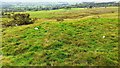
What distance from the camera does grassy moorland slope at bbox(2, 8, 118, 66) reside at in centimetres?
1769

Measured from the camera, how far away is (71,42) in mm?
21250

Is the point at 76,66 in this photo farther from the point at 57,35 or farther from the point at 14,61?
the point at 57,35

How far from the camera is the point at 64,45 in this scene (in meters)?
20.6

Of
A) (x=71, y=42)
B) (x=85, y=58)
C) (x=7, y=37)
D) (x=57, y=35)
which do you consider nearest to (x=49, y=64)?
(x=85, y=58)

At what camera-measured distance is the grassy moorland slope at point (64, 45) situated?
17688 millimetres

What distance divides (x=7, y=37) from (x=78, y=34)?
712 cm

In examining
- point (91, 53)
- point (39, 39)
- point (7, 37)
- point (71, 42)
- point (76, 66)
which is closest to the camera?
point (76, 66)

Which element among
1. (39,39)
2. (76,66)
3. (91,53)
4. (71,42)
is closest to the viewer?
(76,66)

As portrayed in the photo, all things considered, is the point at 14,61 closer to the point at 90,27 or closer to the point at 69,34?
the point at 69,34

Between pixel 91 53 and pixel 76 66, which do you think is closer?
pixel 76 66

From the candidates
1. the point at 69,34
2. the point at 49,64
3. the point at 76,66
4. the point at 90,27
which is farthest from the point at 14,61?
the point at 90,27

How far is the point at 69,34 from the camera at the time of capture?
2355 cm

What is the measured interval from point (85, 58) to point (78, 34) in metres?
6.15

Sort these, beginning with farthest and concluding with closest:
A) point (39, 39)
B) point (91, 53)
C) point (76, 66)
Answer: point (39, 39) < point (91, 53) < point (76, 66)
